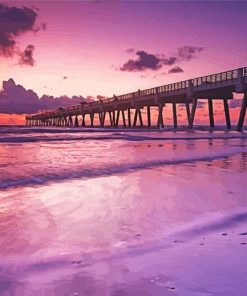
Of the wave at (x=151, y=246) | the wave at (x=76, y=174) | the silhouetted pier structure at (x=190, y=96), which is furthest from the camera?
the silhouetted pier structure at (x=190, y=96)

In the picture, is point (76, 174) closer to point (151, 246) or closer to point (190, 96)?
point (151, 246)

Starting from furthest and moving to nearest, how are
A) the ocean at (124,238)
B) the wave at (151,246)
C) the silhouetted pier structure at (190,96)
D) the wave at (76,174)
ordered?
the silhouetted pier structure at (190,96) < the wave at (76,174) < the wave at (151,246) < the ocean at (124,238)

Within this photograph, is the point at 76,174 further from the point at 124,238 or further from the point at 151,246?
the point at 151,246

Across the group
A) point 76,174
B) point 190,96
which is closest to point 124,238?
point 76,174

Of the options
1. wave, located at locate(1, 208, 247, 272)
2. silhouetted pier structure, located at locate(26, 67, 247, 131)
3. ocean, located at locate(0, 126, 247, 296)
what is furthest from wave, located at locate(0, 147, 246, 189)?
silhouetted pier structure, located at locate(26, 67, 247, 131)

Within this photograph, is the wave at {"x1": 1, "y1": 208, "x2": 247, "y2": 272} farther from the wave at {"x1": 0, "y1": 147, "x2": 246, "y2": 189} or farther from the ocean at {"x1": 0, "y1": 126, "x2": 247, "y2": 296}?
the wave at {"x1": 0, "y1": 147, "x2": 246, "y2": 189}

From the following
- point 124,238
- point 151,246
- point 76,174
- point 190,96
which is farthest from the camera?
point 190,96

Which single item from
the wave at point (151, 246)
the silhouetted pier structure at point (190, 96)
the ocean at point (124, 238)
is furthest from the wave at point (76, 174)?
the silhouetted pier structure at point (190, 96)

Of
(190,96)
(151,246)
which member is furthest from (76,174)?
(190,96)

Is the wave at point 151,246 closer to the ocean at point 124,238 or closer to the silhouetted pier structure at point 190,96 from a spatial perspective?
the ocean at point 124,238

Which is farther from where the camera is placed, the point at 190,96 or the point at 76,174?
the point at 190,96

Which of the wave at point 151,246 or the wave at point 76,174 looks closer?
the wave at point 151,246

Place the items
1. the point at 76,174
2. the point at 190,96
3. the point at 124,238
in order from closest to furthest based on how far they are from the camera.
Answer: the point at 124,238 < the point at 76,174 < the point at 190,96

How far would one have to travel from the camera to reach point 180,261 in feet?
7.59
